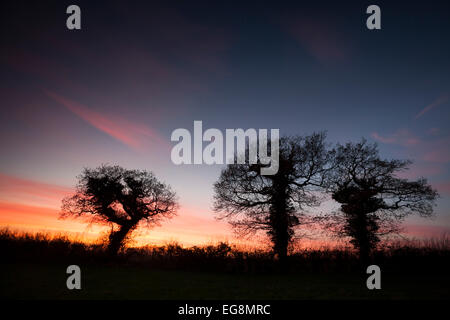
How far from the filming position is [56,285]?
40.8ft

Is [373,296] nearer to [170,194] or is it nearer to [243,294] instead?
[243,294]

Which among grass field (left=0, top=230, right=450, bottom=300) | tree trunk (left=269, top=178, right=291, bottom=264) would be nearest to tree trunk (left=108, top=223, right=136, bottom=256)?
grass field (left=0, top=230, right=450, bottom=300)

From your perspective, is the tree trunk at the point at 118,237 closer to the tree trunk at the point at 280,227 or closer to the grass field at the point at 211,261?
the grass field at the point at 211,261

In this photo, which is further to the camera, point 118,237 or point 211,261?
point 118,237

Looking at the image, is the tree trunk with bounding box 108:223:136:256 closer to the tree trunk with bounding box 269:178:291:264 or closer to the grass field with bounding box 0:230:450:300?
the grass field with bounding box 0:230:450:300

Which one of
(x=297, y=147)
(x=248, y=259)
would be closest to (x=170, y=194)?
(x=248, y=259)

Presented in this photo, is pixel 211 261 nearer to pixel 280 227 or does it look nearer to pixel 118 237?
pixel 280 227

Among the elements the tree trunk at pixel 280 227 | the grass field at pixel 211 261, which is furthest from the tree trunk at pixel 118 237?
the tree trunk at pixel 280 227

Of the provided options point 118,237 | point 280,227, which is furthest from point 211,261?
point 118,237

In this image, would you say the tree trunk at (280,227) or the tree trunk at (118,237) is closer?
the tree trunk at (280,227)

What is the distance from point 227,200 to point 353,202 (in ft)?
37.4
